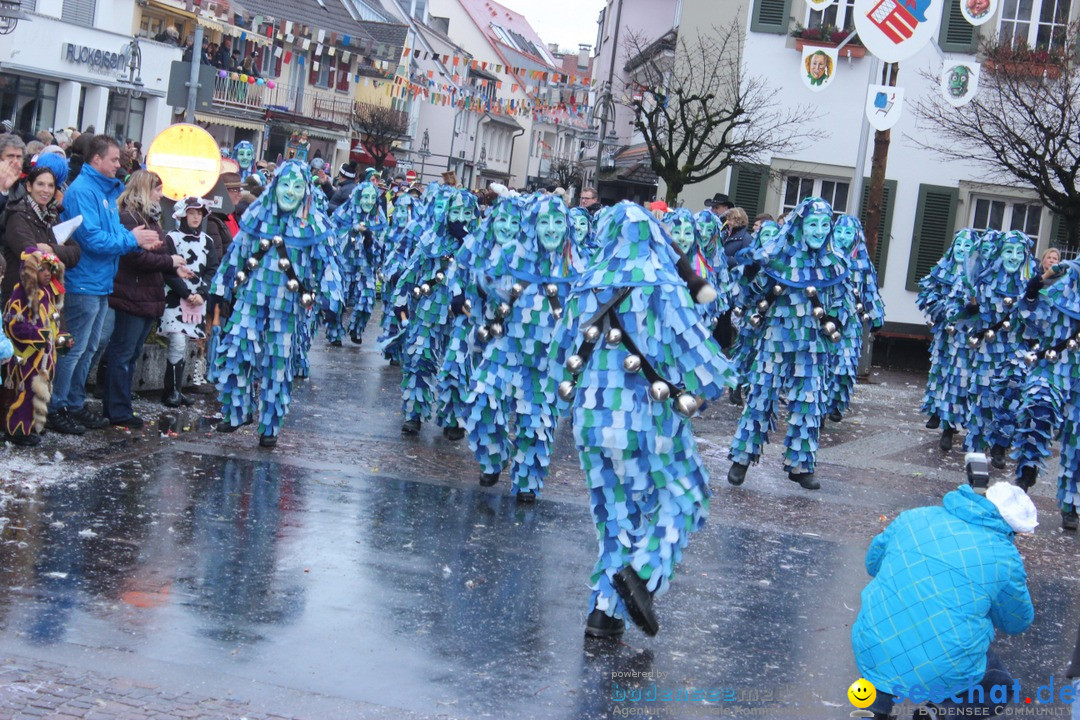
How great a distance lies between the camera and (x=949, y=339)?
13898 mm

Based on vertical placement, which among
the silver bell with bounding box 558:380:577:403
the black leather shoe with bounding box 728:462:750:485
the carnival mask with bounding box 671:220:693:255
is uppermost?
the carnival mask with bounding box 671:220:693:255

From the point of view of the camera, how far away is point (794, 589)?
25.1 ft

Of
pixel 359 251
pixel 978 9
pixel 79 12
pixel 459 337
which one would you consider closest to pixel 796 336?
pixel 459 337

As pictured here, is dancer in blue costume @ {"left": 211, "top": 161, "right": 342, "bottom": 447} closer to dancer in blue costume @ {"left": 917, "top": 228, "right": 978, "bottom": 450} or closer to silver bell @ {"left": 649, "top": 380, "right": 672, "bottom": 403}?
silver bell @ {"left": 649, "top": 380, "right": 672, "bottom": 403}

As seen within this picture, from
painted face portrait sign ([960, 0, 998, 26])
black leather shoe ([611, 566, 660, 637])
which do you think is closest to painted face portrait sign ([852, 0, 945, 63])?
painted face portrait sign ([960, 0, 998, 26])

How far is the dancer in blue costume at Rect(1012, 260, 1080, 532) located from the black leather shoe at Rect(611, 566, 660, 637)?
5176 millimetres

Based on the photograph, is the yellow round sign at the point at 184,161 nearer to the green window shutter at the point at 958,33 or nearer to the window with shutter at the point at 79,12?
the green window shutter at the point at 958,33

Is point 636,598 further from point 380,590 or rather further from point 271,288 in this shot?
point 271,288

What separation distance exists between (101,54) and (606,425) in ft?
107

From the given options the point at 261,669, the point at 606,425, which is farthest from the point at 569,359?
the point at 261,669

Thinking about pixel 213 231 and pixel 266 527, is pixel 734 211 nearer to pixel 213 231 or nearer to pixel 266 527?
pixel 213 231

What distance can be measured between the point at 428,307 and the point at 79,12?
92.0 feet

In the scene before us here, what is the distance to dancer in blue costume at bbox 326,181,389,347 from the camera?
16.9m

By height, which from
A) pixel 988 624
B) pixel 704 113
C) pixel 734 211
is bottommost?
pixel 988 624
